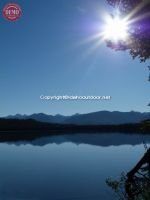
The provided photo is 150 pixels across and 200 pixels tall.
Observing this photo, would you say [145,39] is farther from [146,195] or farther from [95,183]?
[95,183]

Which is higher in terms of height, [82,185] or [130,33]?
[130,33]

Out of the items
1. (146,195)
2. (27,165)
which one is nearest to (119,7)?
(146,195)

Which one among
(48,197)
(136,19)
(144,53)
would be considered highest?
(136,19)

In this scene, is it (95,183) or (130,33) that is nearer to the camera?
(130,33)

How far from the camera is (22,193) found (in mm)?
46844

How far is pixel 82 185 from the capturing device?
4972 cm

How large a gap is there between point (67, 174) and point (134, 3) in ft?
160

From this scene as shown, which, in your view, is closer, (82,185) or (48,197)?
(48,197)

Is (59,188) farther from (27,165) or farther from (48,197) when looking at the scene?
(27,165)

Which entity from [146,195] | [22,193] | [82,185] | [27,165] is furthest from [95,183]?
[146,195]

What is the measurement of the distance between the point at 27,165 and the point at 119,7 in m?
65.1

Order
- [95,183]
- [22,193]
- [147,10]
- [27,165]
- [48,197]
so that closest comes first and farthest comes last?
[147,10] < [48,197] < [22,193] < [95,183] < [27,165]

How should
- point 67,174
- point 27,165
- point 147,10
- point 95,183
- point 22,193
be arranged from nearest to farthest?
point 147,10 → point 22,193 → point 95,183 → point 67,174 → point 27,165

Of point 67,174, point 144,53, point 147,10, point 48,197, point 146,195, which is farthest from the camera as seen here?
point 67,174
